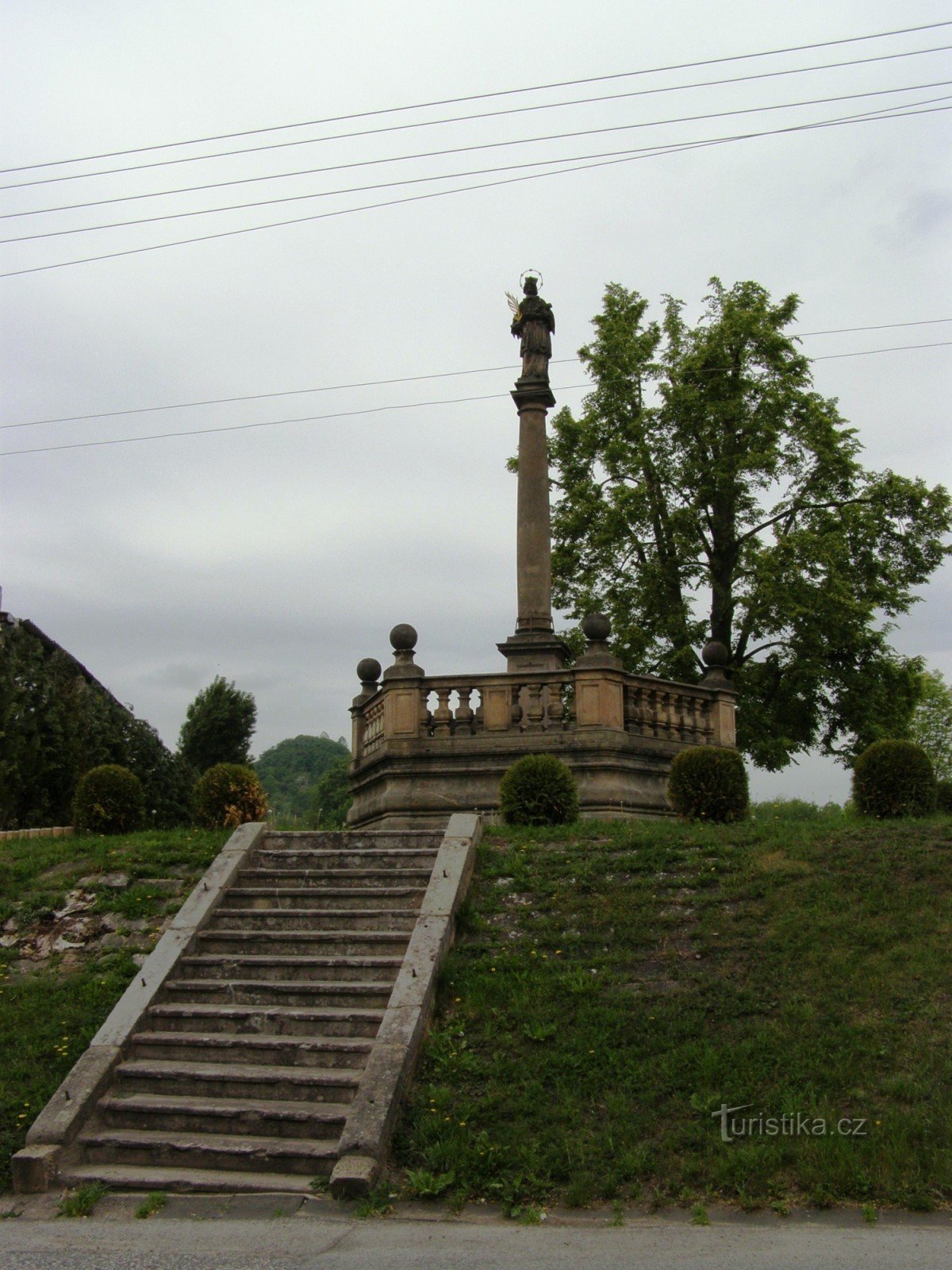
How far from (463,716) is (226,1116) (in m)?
9.38

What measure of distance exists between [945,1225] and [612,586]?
21566 mm

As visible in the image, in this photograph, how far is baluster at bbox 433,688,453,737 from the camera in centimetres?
1778

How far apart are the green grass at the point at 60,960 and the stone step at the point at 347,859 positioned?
81 centimetres

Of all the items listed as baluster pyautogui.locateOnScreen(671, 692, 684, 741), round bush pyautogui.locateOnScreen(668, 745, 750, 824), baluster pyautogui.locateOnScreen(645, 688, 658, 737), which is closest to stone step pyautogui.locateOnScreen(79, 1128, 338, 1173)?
round bush pyautogui.locateOnScreen(668, 745, 750, 824)

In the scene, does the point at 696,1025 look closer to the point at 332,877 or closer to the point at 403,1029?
the point at 403,1029

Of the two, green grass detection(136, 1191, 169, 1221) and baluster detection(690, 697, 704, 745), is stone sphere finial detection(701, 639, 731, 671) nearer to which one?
baluster detection(690, 697, 704, 745)

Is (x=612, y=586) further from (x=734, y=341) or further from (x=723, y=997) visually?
(x=723, y=997)

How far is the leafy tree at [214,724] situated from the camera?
1105 inches

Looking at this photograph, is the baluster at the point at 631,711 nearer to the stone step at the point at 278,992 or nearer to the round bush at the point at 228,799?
the round bush at the point at 228,799

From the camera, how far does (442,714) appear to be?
17828 millimetres

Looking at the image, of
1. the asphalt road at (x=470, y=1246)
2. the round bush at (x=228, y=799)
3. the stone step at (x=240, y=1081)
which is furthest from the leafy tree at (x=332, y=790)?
the asphalt road at (x=470, y=1246)

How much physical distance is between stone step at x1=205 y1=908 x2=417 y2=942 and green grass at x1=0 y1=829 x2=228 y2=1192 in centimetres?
82

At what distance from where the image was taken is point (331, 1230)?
24.0ft

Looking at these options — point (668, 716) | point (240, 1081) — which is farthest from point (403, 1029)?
point (668, 716)
